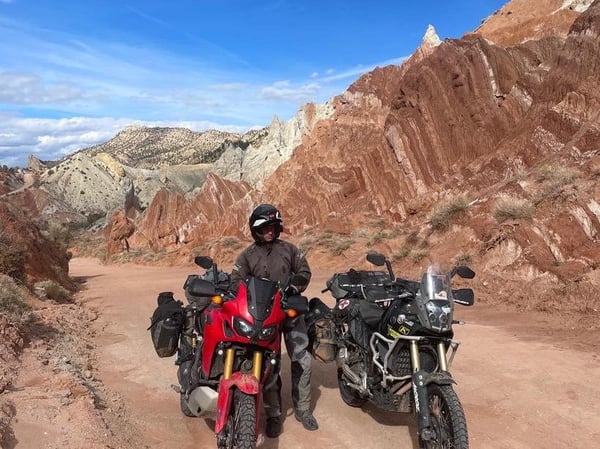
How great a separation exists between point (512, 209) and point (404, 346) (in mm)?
10865

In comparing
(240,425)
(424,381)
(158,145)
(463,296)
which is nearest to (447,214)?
(463,296)

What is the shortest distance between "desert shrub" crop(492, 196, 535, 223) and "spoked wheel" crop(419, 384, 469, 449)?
10.6m

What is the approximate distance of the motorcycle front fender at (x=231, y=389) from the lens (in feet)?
13.1

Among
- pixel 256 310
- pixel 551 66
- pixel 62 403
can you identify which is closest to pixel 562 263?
pixel 256 310

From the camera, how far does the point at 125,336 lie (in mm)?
10109

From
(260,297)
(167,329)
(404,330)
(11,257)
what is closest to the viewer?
(260,297)

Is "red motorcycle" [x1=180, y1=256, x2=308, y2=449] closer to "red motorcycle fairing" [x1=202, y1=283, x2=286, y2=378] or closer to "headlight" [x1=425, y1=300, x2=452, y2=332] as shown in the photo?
"red motorcycle fairing" [x1=202, y1=283, x2=286, y2=378]

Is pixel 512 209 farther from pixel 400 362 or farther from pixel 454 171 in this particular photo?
pixel 454 171

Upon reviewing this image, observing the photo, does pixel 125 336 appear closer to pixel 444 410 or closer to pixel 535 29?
pixel 444 410

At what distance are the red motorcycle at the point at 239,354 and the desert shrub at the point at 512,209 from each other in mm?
10646

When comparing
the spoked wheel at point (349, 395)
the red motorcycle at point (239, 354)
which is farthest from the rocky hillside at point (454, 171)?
the red motorcycle at point (239, 354)

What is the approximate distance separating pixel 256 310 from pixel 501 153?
20.7 m

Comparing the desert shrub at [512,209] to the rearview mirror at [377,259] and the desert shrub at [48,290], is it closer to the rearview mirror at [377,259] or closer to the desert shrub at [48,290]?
the rearview mirror at [377,259]

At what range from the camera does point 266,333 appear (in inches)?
161
